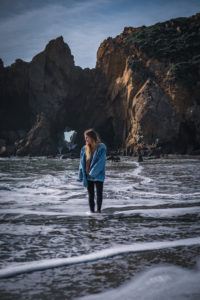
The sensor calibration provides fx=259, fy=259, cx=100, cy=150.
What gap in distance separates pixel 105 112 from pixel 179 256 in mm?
50647

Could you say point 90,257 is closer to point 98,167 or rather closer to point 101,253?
point 101,253

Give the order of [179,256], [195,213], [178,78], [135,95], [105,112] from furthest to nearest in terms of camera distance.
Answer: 1. [105,112]
2. [135,95]
3. [178,78]
4. [195,213]
5. [179,256]

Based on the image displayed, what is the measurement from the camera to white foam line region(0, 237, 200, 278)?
82.3 inches

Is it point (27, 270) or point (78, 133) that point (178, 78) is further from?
point (27, 270)

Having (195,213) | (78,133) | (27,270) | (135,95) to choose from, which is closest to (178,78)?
(135,95)

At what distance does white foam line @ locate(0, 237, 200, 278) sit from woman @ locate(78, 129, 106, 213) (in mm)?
1867

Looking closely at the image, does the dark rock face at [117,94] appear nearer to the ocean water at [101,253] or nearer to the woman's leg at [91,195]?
the woman's leg at [91,195]

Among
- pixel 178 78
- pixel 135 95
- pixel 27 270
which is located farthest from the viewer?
pixel 135 95

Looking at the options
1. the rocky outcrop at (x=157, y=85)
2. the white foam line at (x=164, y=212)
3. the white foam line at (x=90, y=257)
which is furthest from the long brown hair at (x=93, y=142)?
→ the rocky outcrop at (x=157, y=85)

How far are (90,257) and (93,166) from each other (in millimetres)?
2223

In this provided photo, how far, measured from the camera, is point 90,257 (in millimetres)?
2352

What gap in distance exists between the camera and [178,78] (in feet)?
129

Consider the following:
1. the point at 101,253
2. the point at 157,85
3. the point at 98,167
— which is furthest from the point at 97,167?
the point at 157,85

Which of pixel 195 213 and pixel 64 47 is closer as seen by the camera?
pixel 195 213
